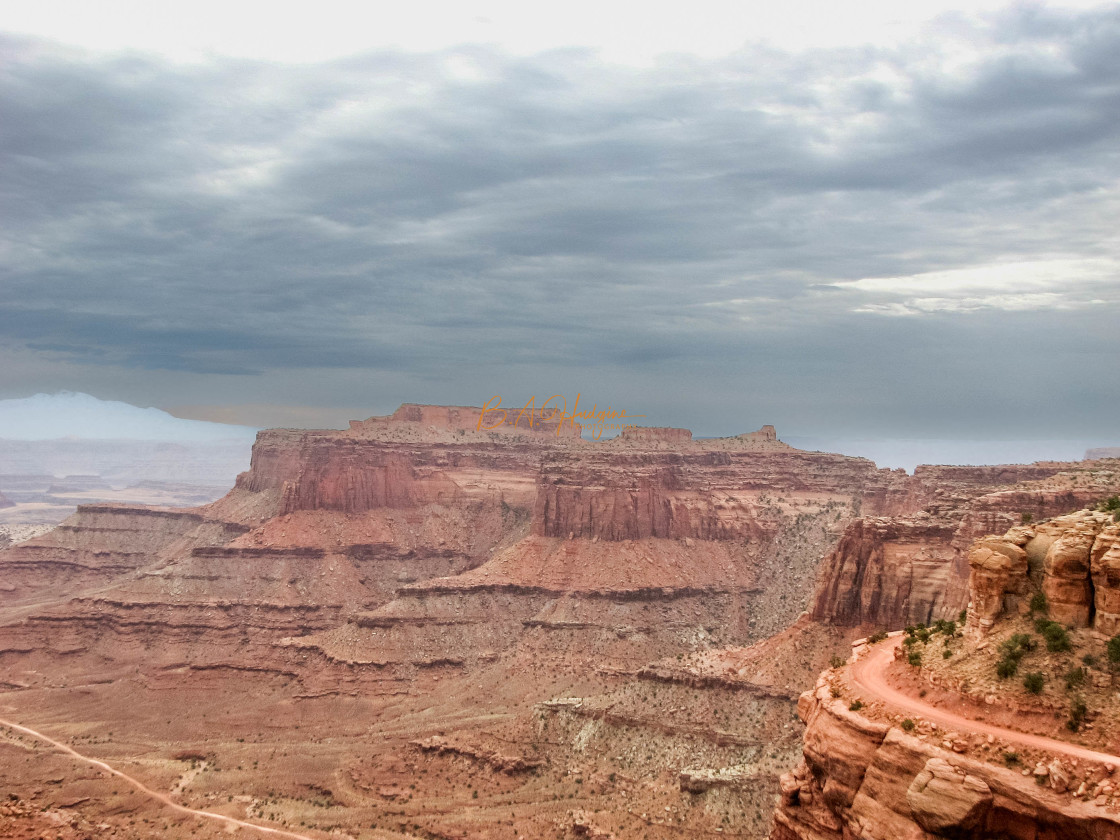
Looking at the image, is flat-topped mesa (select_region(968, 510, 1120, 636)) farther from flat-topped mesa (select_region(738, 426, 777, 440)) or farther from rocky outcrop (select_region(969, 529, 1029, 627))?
flat-topped mesa (select_region(738, 426, 777, 440))

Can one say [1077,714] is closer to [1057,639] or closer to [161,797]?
[1057,639]

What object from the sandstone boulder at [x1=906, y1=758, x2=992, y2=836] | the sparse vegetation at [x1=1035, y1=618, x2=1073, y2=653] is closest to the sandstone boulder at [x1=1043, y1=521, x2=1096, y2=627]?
the sparse vegetation at [x1=1035, y1=618, x2=1073, y2=653]

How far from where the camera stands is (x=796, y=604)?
409ft

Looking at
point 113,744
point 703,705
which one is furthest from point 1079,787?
point 113,744

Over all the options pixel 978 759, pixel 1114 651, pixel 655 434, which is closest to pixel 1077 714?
pixel 1114 651

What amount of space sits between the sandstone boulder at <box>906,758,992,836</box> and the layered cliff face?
4920cm

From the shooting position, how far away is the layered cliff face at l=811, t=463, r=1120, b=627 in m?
78.8

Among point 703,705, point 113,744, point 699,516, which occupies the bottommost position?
point 113,744

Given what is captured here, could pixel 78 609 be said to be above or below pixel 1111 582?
below

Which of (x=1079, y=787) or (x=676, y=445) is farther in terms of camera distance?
(x=676, y=445)

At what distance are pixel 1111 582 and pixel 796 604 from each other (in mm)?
95399

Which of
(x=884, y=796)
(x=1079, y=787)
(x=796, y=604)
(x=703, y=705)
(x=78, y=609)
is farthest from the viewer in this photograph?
(x=78, y=609)

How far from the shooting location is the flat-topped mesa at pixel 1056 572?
32.0 m

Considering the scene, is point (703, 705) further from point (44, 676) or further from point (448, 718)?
point (44, 676)
